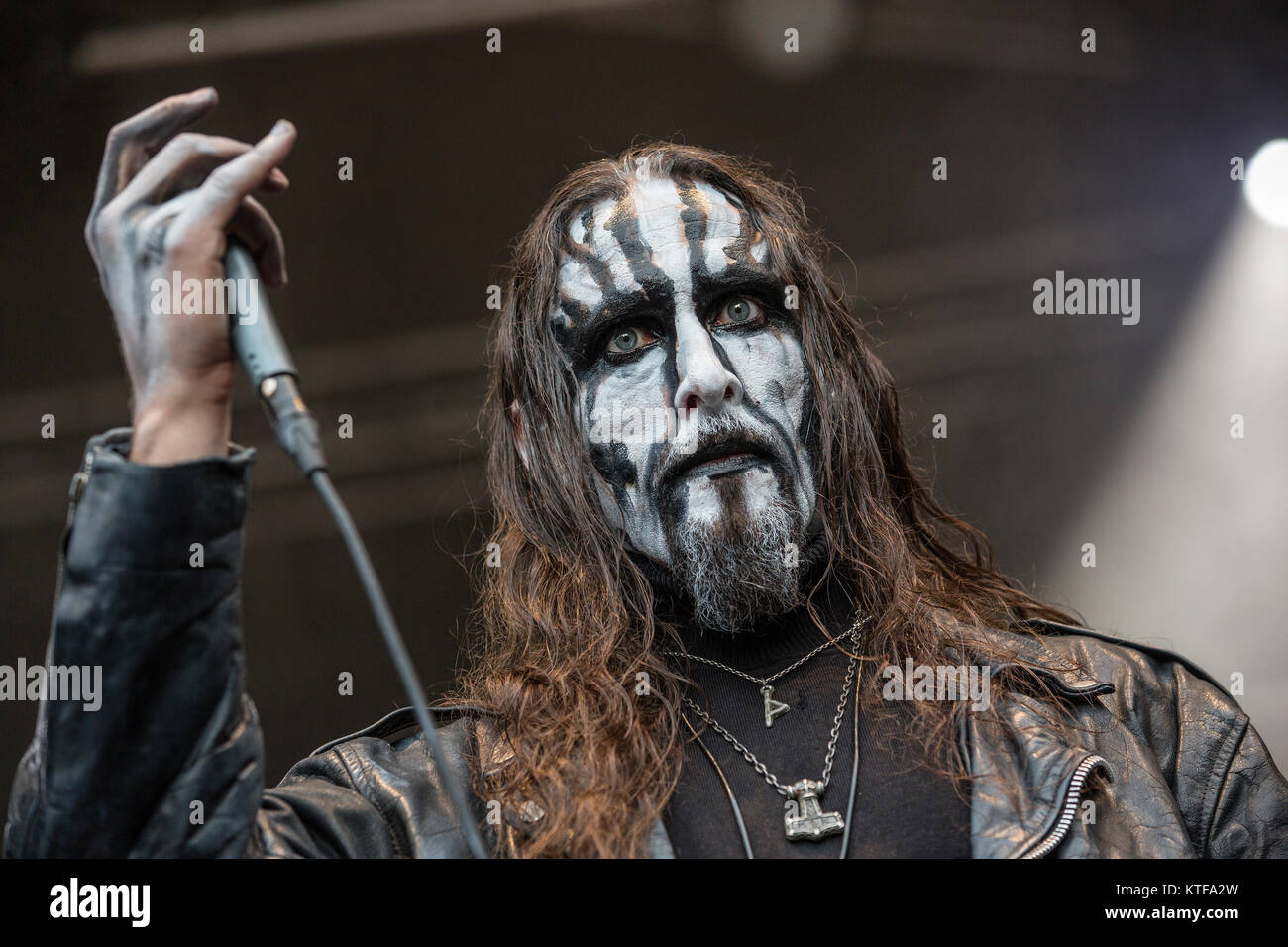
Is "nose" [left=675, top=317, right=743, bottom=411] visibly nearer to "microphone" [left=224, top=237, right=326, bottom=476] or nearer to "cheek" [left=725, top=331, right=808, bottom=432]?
"cheek" [left=725, top=331, right=808, bottom=432]

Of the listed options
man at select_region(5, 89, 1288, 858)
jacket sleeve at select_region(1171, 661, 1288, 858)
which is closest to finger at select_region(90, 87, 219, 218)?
man at select_region(5, 89, 1288, 858)

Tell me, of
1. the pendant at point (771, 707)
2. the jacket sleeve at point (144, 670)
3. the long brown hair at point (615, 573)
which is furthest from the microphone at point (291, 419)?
the pendant at point (771, 707)

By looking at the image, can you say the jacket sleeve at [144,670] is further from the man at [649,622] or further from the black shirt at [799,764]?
the black shirt at [799,764]

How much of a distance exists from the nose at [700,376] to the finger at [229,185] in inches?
29.9

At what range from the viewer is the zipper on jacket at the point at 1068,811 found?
5.44 ft

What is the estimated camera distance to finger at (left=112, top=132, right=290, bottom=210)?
1.47 m

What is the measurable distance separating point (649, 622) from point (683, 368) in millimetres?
402

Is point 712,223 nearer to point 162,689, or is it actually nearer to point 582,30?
point 162,689

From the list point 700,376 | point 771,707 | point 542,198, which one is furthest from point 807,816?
point 542,198

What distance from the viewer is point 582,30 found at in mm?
3629

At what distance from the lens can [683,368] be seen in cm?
Result: 205

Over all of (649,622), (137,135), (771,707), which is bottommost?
(771,707)

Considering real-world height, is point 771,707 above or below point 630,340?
below

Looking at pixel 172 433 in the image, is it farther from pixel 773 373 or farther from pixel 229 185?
pixel 773 373
